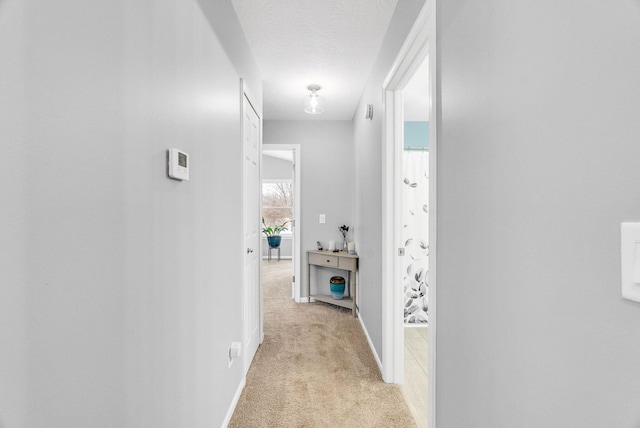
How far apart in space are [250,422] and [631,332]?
1.96 metres

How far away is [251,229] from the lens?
9.16ft

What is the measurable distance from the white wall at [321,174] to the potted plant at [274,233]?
12.7 ft

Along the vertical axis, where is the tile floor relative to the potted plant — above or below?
below

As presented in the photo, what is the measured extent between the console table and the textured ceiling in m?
1.85

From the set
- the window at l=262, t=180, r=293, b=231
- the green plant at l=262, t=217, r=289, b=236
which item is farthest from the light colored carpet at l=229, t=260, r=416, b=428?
the window at l=262, t=180, r=293, b=231

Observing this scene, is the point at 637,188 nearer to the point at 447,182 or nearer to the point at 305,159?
the point at 447,182

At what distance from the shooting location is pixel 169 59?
3.84 feet

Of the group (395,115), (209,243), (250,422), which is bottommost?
(250,422)

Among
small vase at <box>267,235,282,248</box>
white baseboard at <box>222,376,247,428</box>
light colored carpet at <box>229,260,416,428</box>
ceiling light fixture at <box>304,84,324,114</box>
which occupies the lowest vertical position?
light colored carpet at <box>229,260,416,428</box>

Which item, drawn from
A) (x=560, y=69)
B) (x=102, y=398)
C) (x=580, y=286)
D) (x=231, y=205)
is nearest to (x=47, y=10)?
(x=102, y=398)

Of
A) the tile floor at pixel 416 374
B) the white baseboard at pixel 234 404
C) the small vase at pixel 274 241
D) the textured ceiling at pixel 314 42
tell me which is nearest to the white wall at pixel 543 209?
the tile floor at pixel 416 374

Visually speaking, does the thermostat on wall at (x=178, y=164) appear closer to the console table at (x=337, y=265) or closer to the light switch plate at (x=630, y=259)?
the light switch plate at (x=630, y=259)

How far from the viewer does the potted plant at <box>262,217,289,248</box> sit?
27.5 ft

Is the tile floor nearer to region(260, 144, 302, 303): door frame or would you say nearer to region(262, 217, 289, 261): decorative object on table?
region(260, 144, 302, 303): door frame
